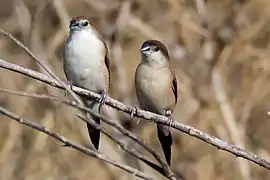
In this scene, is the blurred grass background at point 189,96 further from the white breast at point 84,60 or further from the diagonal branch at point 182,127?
the diagonal branch at point 182,127

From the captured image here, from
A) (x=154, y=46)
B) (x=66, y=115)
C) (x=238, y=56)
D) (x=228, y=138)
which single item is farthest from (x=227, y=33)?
(x=154, y=46)

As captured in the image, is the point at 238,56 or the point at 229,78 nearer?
the point at 238,56

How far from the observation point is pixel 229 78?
804cm

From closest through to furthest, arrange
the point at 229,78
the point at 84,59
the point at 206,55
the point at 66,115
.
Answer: the point at 84,59
the point at 206,55
the point at 66,115
the point at 229,78

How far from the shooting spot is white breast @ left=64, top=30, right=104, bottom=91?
3552mm

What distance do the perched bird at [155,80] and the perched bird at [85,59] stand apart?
7.3 inches

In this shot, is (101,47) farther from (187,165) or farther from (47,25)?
(47,25)

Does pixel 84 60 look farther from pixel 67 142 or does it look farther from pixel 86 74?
pixel 67 142

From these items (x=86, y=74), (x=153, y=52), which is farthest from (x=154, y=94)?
(x=86, y=74)

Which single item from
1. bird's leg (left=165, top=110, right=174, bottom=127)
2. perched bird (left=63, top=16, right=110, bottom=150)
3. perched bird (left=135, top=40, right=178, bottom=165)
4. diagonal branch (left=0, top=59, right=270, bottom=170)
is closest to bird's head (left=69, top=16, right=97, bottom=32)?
perched bird (left=63, top=16, right=110, bottom=150)

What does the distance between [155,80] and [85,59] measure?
1.30 feet

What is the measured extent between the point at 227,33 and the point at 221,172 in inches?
46.3

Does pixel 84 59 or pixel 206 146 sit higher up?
pixel 206 146

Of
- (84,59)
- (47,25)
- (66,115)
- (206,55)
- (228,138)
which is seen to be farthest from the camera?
(47,25)
